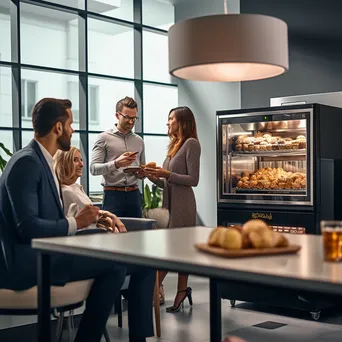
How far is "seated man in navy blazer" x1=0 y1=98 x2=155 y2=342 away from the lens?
2.71m

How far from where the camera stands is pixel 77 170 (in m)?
3.73

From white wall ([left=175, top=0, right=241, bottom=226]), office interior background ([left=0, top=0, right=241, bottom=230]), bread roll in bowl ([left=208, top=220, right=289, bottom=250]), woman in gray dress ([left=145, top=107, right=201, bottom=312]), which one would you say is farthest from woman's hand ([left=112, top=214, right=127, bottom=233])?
white wall ([left=175, top=0, right=241, bottom=226])

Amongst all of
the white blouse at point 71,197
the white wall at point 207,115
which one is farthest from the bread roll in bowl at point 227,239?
the white wall at point 207,115

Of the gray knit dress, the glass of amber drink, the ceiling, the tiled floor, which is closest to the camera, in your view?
the glass of amber drink

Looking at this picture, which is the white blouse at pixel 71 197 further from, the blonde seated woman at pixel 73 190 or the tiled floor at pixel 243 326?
the tiled floor at pixel 243 326

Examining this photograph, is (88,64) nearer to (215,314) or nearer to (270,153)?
(270,153)

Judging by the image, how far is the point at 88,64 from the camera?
7.44m

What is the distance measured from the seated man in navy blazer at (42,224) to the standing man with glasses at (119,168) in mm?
1709

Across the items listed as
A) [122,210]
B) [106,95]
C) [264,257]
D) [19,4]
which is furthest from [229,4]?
[264,257]

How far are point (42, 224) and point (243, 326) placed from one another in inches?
79.6

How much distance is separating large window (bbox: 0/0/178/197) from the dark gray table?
374 centimetres

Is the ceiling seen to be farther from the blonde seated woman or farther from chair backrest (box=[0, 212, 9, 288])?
chair backrest (box=[0, 212, 9, 288])

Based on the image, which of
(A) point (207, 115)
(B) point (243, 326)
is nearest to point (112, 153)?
(B) point (243, 326)

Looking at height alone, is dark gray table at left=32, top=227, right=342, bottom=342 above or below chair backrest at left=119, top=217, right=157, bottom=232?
above
